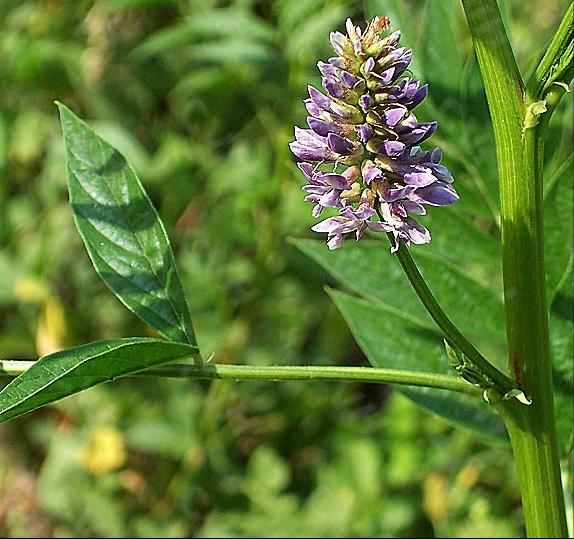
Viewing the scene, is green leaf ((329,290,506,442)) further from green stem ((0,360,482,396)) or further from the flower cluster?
the flower cluster

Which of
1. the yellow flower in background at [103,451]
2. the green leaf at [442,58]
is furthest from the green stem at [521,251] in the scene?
the yellow flower in background at [103,451]

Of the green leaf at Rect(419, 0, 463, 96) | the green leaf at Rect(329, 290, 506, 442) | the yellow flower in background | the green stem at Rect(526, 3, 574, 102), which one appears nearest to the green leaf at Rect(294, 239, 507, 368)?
the green leaf at Rect(329, 290, 506, 442)

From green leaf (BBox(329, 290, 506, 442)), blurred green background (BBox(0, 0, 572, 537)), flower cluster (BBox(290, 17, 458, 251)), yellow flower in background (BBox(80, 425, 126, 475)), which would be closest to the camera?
flower cluster (BBox(290, 17, 458, 251))

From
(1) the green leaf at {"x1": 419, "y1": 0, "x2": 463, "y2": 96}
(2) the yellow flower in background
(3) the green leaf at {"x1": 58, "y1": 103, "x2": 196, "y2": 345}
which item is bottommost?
(2) the yellow flower in background

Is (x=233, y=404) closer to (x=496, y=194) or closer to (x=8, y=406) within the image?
(x=496, y=194)

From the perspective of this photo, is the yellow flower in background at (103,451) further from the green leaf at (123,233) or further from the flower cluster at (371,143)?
the flower cluster at (371,143)

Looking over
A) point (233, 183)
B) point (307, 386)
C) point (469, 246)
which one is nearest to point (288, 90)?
point (233, 183)

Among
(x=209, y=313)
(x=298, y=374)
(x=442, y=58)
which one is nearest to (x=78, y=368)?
(x=298, y=374)
